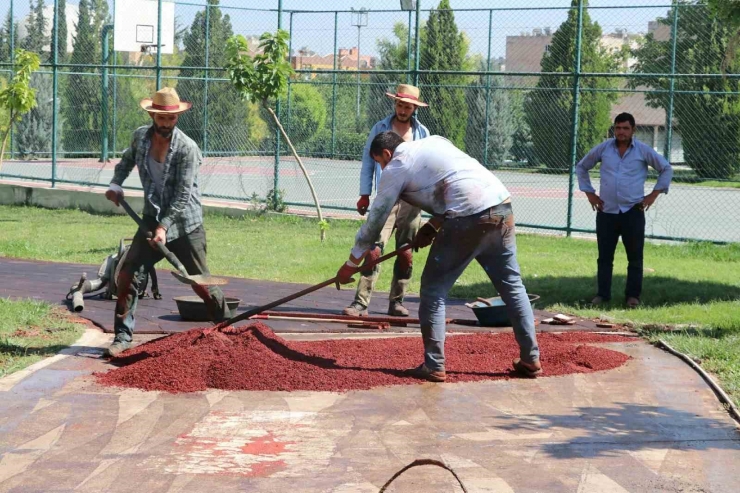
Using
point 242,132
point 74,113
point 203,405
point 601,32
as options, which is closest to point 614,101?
point 601,32

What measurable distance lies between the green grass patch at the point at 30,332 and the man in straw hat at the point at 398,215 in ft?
8.10

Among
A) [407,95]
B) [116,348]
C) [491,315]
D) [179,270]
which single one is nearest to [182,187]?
[179,270]

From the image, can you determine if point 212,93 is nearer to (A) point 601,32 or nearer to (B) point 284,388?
(A) point 601,32

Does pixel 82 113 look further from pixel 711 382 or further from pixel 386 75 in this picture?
pixel 711 382

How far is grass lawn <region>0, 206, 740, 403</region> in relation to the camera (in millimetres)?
9665

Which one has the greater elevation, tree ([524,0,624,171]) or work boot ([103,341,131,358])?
tree ([524,0,624,171])

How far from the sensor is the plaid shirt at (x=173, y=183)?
776 cm

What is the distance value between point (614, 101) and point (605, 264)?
60.3 feet

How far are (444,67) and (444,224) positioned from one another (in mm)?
18609

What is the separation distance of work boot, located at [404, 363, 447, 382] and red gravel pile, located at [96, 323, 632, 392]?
67 millimetres

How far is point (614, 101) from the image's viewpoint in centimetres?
2798

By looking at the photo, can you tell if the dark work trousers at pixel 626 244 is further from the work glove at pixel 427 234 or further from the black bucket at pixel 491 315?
the work glove at pixel 427 234

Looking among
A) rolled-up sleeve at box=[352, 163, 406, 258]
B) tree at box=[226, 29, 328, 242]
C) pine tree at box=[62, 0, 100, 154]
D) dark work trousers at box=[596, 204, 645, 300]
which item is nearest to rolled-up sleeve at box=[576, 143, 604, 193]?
dark work trousers at box=[596, 204, 645, 300]

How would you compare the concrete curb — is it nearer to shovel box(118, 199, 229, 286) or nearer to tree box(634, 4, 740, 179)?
shovel box(118, 199, 229, 286)
